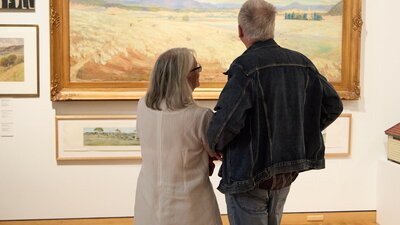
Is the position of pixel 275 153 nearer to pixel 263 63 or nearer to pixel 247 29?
pixel 263 63

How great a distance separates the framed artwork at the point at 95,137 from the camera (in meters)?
3.29

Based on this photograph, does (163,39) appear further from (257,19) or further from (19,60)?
(257,19)

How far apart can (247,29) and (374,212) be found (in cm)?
249

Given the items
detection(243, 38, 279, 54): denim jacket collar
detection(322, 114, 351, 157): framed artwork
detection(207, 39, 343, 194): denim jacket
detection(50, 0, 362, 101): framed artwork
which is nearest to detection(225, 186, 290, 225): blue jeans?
detection(207, 39, 343, 194): denim jacket

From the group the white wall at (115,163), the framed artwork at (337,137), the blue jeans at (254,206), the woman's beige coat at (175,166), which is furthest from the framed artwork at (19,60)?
the framed artwork at (337,137)

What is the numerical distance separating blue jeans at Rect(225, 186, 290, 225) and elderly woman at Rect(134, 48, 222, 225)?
0.11 metres

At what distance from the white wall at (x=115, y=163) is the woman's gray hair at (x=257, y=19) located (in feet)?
5.54

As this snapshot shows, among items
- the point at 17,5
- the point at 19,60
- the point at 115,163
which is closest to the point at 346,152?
the point at 115,163

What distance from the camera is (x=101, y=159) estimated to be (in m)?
3.35

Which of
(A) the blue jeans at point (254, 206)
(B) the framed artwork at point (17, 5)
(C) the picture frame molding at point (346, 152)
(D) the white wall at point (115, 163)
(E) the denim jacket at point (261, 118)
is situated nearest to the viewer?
(E) the denim jacket at point (261, 118)

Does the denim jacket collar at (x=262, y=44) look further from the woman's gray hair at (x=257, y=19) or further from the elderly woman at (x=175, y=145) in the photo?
the elderly woman at (x=175, y=145)

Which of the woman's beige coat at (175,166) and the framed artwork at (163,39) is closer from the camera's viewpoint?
the woman's beige coat at (175,166)

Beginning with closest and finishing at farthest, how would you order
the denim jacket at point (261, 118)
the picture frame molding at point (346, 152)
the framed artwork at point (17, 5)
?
the denim jacket at point (261, 118) < the framed artwork at point (17, 5) < the picture frame molding at point (346, 152)

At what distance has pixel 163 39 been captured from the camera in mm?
3336
